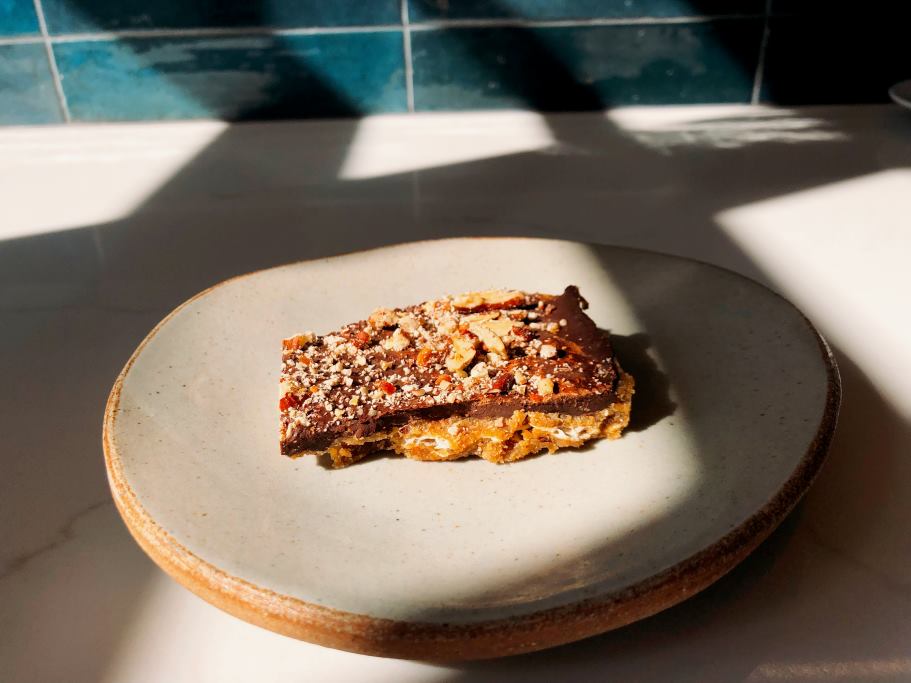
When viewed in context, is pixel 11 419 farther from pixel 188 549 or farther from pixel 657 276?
pixel 657 276

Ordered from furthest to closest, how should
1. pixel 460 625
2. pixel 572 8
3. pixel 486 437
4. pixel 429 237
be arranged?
pixel 572 8 → pixel 429 237 → pixel 486 437 → pixel 460 625

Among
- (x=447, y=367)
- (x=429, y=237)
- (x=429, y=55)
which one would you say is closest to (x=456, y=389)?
(x=447, y=367)

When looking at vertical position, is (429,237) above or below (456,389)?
below

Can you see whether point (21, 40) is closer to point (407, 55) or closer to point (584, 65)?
point (407, 55)

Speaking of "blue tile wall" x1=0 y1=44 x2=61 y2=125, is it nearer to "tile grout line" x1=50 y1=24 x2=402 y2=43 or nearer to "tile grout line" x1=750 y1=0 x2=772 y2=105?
"tile grout line" x1=50 y1=24 x2=402 y2=43

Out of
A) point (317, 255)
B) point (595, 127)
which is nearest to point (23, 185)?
point (317, 255)

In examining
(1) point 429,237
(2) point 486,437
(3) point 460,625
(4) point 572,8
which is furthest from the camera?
(4) point 572,8

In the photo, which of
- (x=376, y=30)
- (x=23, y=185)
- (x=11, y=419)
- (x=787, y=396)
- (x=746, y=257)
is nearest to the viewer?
(x=787, y=396)
